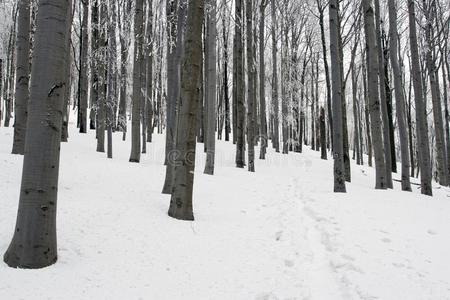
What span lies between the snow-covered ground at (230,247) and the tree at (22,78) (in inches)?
44.8

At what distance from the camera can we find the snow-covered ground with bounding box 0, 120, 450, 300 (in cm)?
303

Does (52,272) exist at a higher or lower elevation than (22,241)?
lower

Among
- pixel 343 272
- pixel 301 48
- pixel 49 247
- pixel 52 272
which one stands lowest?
pixel 343 272

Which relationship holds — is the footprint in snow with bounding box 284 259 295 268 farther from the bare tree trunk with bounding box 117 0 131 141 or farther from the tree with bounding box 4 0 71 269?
the bare tree trunk with bounding box 117 0 131 141

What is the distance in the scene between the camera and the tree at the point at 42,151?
→ 9.43 feet

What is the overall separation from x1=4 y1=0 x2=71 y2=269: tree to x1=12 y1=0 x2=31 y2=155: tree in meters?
5.42

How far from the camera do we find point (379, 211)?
5875 mm

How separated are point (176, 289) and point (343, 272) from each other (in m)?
1.77

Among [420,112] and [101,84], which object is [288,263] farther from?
[101,84]

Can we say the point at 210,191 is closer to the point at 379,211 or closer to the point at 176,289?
the point at 379,211

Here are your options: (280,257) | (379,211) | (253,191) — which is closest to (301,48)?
(253,191)

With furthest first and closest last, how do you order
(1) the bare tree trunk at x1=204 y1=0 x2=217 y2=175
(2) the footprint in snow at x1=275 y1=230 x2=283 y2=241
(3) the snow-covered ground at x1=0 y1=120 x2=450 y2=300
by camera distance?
(1) the bare tree trunk at x1=204 y1=0 x2=217 y2=175 → (2) the footprint in snow at x1=275 y1=230 x2=283 y2=241 → (3) the snow-covered ground at x1=0 y1=120 x2=450 y2=300

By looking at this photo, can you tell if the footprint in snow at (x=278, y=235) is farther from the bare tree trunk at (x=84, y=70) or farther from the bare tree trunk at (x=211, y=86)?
the bare tree trunk at (x=84, y=70)

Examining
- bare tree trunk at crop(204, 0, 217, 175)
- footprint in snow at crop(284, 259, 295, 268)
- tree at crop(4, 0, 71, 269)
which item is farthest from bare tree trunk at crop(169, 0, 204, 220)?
bare tree trunk at crop(204, 0, 217, 175)
